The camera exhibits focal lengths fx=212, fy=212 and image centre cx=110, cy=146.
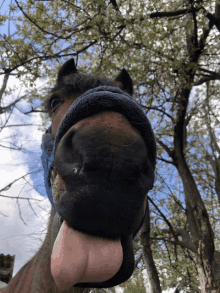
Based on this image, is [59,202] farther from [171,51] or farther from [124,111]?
[171,51]

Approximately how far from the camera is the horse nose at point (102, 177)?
735 millimetres

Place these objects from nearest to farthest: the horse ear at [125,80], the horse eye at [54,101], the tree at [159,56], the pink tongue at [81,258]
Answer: the pink tongue at [81,258]
the horse eye at [54,101]
the horse ear at [125,80]
the tree at [159,56]

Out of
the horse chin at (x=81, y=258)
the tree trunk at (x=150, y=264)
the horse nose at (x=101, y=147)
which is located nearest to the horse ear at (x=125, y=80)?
the horse nose at (x=101, y=147)

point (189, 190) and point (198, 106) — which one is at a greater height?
point (198, 106)

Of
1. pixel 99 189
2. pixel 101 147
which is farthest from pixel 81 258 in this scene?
pixel 101 147

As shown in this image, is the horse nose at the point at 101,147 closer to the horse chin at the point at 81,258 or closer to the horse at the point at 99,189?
the horse at the point at 99,189

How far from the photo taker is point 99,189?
0.75 meters

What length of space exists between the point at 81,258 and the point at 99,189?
0.23 meters

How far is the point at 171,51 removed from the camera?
506cm

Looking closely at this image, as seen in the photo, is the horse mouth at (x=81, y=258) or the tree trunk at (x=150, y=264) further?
the tree trunk at (x=150, y=264)

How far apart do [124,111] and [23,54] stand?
3.36m

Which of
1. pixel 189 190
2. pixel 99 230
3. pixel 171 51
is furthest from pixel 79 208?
pixel 171 51

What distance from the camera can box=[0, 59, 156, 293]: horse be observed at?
0.72 m

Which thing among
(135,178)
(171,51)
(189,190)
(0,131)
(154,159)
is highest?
(171,51)
